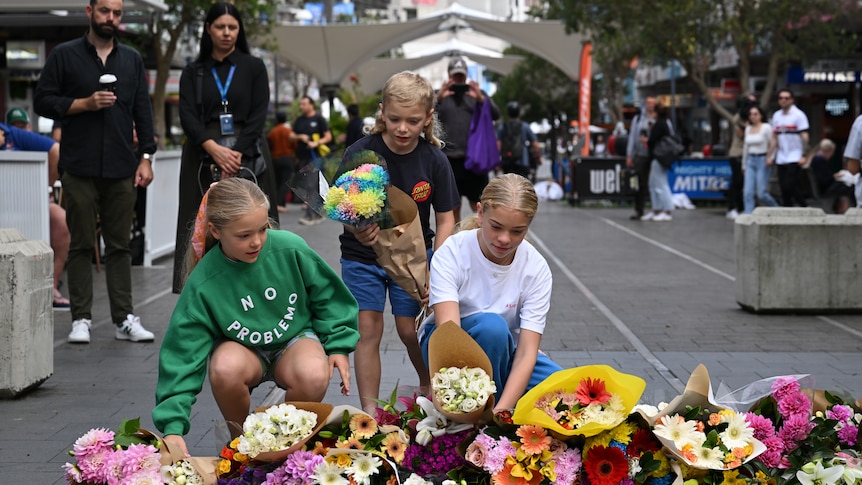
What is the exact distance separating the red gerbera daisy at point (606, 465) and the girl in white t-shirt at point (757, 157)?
13.9 m

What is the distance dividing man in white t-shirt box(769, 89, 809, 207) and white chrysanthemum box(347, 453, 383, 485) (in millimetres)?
13982

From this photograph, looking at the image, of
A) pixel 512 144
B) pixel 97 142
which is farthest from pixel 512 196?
pixel 512 144

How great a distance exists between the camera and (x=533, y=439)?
12.5 feet

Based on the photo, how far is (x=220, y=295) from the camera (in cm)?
438

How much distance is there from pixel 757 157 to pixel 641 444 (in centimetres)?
1410

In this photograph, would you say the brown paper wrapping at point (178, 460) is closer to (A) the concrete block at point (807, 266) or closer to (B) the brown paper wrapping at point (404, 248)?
(B) the brown paper wrapping at point (404, 248)

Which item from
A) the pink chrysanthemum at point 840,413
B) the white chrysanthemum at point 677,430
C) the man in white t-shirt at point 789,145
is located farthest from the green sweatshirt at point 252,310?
the man in white t-shirt at point 789,145

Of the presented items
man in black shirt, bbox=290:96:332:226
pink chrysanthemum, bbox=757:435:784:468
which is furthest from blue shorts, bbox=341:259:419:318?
man in black shirt, bbox=290:96:332:226

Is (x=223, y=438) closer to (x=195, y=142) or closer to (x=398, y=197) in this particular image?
(x=398, y=197)

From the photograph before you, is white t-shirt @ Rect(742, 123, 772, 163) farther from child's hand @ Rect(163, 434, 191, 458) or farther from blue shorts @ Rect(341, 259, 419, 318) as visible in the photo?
child's hand @ Rect(163, 434, 191, 458)

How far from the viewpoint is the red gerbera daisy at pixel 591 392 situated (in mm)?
3891

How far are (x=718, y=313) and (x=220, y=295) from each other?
18.0 feet

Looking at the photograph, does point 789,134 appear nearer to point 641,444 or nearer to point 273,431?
point 641,444

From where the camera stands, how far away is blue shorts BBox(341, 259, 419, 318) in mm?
5246
